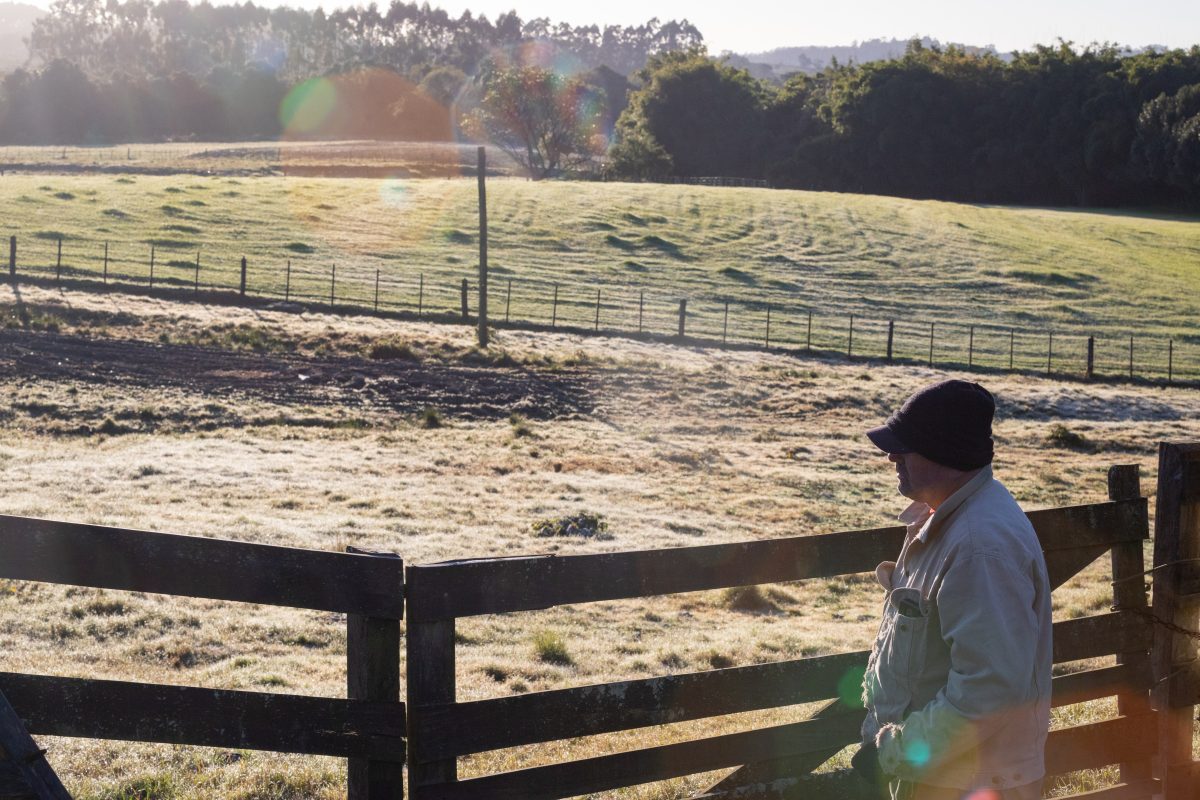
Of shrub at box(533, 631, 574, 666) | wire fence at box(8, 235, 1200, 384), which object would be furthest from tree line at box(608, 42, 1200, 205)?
shrub at box(533, 631, 574, 666)

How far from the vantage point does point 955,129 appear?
9394 centimetres

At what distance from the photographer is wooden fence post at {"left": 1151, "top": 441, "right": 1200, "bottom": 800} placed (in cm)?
590

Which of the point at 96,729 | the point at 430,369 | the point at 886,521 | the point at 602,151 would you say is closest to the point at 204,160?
the point at 602,151

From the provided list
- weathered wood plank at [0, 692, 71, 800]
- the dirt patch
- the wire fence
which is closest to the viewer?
weathered wood plank at [0, 692, 71, 800]

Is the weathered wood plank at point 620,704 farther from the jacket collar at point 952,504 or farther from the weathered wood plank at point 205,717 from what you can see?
the jacket collar at point 952,504

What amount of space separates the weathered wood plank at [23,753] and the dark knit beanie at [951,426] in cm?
311

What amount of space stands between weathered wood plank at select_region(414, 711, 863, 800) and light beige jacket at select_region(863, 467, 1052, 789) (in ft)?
3.95

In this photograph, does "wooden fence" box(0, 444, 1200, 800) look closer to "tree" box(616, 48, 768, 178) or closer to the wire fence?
the wire fence

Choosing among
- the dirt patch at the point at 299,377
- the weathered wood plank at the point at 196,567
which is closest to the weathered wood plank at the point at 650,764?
the weathered wood plank at the point at 196,567

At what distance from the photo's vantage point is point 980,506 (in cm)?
370

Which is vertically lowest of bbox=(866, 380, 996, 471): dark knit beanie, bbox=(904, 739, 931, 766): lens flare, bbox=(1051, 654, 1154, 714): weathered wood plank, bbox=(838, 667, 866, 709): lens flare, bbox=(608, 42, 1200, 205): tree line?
bbox=(1051, 654, 1154, 714): weathered wood plank

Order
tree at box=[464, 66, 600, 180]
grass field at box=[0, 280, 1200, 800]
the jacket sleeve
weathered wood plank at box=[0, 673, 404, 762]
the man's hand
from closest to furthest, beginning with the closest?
the jacket sleeve, the man's hand, weathered wood plank at box=[0, 673, 404, 762], grass field at box=[0, 280, 1200, 800], tree at box=[464, 66, 600, 180]

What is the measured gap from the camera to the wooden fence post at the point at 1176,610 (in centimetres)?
590

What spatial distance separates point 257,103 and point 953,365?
122 m
